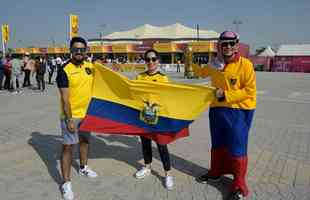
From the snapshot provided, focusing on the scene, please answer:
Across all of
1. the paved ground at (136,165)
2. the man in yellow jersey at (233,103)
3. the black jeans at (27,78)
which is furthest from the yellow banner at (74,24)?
the man in yellow jersey at (233,103)

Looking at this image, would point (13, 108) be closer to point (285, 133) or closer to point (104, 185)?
point (104, 185)

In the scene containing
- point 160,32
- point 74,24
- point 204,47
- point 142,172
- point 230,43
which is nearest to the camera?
point 230,43

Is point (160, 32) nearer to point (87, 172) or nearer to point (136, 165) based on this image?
point (136, 165)

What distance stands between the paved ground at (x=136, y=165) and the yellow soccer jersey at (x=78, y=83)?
3.40ft

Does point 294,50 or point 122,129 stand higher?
point 294,50

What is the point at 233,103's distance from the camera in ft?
11.7

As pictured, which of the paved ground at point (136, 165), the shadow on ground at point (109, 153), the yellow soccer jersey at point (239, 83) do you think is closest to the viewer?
the yellow soccer jersey at point (239, 83)

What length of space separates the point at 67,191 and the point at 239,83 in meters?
2.38

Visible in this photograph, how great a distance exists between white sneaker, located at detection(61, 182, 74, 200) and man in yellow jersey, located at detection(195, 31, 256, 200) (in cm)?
188

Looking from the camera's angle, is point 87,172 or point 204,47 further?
point 204,47

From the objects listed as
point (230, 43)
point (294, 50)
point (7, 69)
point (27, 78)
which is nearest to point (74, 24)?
point (27, 78)

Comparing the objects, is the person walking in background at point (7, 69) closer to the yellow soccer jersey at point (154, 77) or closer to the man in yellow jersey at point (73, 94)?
the man in yellow jersey at point (73, 94)

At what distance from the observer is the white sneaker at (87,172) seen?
4.30 metres

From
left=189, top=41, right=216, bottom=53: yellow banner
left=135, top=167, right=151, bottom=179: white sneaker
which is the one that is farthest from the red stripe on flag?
left=189, top=41, right=216, bottom=53: yellow banner
